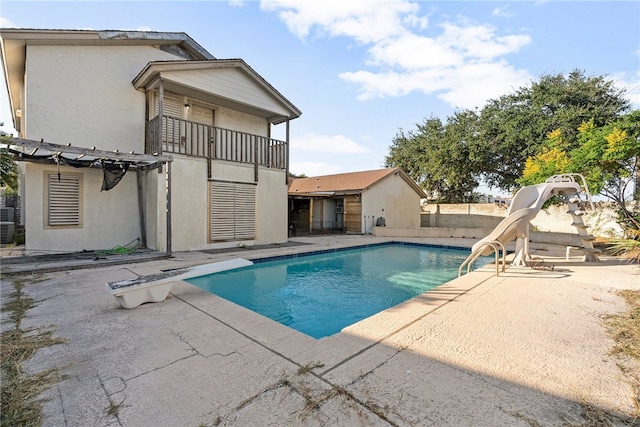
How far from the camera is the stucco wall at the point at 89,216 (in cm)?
757

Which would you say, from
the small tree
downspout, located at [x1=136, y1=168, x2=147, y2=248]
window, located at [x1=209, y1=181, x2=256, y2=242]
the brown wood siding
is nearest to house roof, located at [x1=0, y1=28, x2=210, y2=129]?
downspout, located at [x1=136, y1=168, x2=147, y2=248]

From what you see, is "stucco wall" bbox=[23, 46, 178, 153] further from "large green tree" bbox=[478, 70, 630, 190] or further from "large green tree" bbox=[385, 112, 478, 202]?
"large green tree" bbox=[478, 70, 630, 190]

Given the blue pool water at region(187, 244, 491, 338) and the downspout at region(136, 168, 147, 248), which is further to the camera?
the downspout at region(136, 168, 147, 248)

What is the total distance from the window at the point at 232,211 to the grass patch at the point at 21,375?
20.2 feet

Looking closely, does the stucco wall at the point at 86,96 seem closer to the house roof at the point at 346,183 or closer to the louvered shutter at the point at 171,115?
the louvered shutter at the point at 171,115

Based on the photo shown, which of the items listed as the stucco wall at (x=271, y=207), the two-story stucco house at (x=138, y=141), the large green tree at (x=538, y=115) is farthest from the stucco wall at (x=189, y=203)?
the large green tree at (x=538, y=115)

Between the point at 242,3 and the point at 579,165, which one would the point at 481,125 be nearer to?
the point at 579,165

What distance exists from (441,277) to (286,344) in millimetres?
Answer: 6139

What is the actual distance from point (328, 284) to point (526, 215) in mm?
5056

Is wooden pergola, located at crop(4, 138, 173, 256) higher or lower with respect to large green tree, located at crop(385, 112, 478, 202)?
lower

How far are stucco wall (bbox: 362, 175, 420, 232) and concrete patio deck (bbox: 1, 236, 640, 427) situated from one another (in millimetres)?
12971

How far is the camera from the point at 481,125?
66.6 ft

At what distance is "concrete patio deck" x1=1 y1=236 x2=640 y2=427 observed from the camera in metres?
1.83

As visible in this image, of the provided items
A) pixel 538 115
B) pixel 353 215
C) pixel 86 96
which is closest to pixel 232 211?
pixel 86 96
